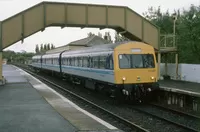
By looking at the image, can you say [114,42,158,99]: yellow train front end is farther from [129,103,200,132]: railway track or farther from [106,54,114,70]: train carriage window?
[129,103,200,132]: railway track

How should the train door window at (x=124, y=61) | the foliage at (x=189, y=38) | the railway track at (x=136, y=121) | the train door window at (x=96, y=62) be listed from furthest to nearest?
the foliage at (x=189, y=38), the train door window at (x=96, y=62), the train door window at (x=124, y=61), the railway track at (x=136, y=121)

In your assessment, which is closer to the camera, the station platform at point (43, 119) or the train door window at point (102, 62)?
the station platform at point (43, 119)

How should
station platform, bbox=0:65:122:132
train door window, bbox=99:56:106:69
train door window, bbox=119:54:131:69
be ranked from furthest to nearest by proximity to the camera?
train door window, bbox=99:56:106:69 → train door window, bbox=119:54:131:69 → station platform, bbox=0:65:122:132

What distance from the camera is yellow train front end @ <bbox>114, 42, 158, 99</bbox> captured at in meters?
16.5

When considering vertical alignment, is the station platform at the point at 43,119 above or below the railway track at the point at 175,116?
above

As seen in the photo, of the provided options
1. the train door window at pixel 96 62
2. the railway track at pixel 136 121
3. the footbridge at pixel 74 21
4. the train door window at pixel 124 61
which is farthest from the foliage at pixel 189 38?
the railway track at pixel 136 121

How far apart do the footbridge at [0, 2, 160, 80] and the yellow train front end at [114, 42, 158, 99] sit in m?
Result: 8.97

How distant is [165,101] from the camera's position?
718 inches

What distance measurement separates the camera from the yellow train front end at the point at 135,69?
16516 millimetres

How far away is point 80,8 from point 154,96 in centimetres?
941

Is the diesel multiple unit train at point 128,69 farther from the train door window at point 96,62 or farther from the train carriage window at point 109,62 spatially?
the train door window at point 96,62

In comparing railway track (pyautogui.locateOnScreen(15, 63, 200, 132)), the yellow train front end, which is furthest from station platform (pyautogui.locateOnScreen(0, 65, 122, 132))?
the yellow train front end

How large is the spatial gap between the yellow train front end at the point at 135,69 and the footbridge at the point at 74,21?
8.97m

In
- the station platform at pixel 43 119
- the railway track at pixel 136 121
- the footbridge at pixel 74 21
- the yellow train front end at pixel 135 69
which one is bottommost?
the railway track at pixel 136 121
